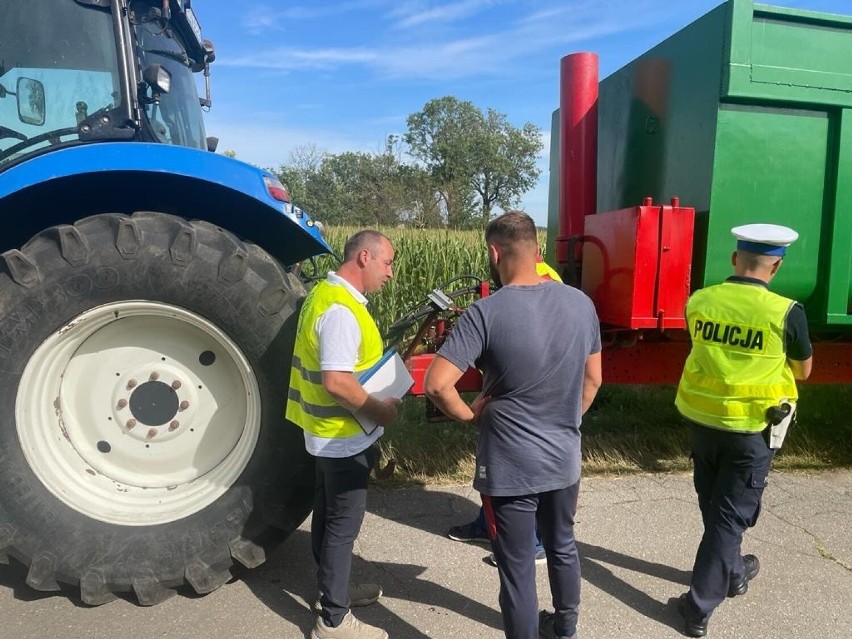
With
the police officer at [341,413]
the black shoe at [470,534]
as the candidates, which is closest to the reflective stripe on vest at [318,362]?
the police officer at [341,413]

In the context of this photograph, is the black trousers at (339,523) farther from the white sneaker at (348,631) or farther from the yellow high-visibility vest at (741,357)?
the yellow high-visibility vest at (741,357)

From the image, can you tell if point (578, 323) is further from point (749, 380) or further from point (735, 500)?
point (735, 500)

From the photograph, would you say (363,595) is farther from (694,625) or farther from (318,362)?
(694,625)

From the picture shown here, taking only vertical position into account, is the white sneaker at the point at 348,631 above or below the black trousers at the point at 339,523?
below

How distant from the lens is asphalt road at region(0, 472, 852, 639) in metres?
2.27

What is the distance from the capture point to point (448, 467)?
3660mm

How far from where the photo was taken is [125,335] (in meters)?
2.55

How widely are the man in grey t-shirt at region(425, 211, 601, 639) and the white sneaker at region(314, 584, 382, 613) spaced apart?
0.68 meters

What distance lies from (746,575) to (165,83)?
10.3 feet

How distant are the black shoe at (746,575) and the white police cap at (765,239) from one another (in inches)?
51.1

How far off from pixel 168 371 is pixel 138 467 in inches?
16.3

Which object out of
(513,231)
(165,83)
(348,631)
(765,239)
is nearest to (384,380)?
(513,231)

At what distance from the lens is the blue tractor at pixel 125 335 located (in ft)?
7.47

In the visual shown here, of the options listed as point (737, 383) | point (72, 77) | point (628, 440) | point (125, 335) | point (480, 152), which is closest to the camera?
point (737, 383)
